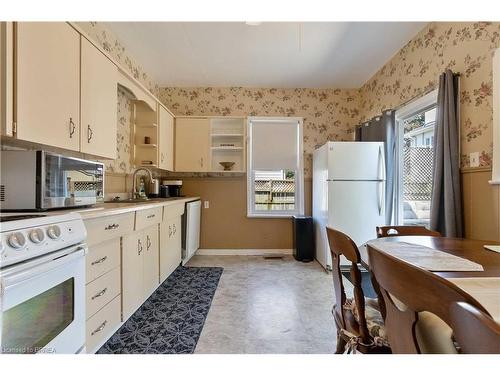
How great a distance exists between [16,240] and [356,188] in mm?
3286

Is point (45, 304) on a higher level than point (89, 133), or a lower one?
lower

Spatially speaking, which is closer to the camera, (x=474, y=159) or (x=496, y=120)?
(x=496, y=120)

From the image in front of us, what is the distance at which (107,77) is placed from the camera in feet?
7.26

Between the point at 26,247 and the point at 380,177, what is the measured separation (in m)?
3.50

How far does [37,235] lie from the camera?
106 cm

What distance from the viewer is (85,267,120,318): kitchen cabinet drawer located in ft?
5.11

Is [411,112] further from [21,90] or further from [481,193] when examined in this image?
[21,90]

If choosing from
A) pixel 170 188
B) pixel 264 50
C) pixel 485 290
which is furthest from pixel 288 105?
pixel 485 290

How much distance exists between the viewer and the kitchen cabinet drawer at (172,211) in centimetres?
284

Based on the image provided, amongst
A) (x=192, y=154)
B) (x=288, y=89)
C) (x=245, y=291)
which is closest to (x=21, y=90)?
(x=245, y=291)

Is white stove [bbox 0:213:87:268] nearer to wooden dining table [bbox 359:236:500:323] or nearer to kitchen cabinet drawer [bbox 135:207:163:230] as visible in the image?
kitchen cabinet drawer [bbox 135:207:163:230]

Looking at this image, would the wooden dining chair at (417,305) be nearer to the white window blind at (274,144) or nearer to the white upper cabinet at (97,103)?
the white upper cabinet at (97,103)

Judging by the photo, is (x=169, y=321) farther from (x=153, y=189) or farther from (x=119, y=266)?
(x=153, y=189)

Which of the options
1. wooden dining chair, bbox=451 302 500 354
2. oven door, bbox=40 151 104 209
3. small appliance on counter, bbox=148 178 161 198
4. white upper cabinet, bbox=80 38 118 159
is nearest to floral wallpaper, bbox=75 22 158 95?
white upper cabinet, bbox=80 38 118 159
